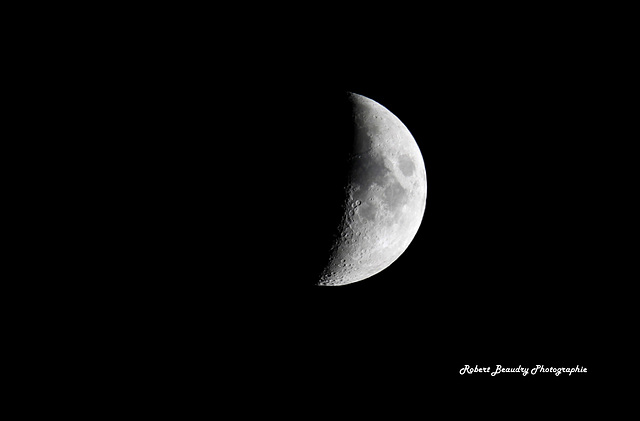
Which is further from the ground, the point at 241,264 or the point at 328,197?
the point at 328,197

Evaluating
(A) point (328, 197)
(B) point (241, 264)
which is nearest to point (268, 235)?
(B) point (241, 264)

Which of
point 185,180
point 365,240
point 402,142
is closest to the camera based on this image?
point 185,180

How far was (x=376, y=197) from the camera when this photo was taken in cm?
392

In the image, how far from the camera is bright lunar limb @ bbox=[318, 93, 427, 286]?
3.89 metres

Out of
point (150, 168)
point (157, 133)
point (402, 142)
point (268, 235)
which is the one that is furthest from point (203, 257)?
point (402, 142)

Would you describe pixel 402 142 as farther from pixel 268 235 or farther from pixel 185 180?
pixel 185 180

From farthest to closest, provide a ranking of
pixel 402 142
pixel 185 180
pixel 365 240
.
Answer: pixel 402 142 → pixel 365 240 → pixel 185 180

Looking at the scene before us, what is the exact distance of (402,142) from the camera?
169 inches

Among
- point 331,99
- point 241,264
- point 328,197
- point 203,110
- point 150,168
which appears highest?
point 331,99

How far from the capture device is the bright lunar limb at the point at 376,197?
12.8 ft

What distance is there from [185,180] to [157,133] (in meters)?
0.43

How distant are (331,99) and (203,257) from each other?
5.64 ft

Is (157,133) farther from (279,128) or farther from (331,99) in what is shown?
(331,99)

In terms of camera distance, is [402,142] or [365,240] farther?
[402,142]
